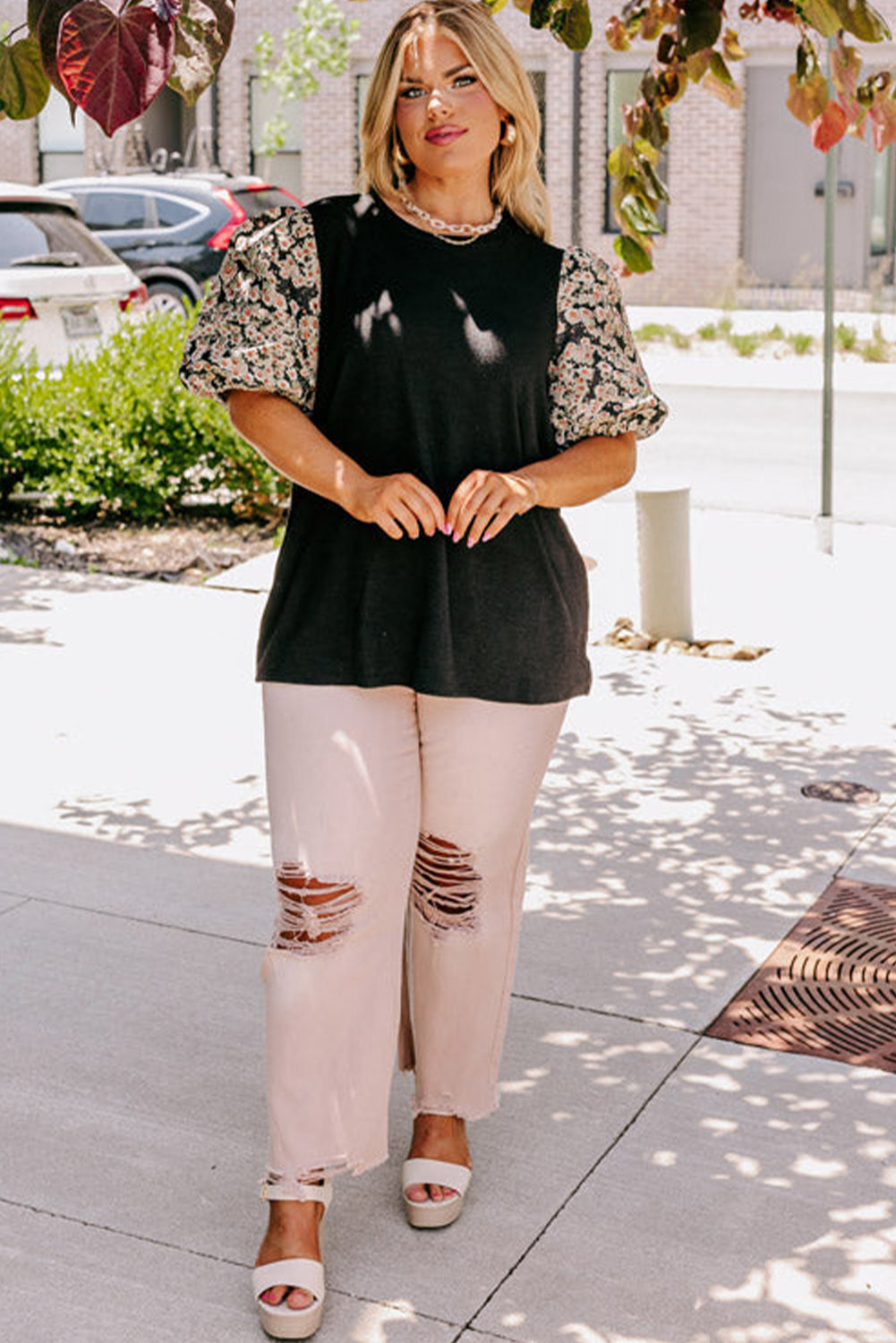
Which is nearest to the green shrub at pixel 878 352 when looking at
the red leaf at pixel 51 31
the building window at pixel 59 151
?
the building window at pixel 59 151

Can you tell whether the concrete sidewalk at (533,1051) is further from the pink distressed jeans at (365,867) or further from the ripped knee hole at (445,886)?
the ripped knee hole at (445,886)

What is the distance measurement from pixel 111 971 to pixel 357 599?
1839mm

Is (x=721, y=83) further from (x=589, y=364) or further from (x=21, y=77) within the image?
(x=21, y=77)

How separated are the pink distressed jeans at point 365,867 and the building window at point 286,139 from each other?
2867cm

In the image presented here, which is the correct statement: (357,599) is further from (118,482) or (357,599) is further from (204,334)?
(118,482)

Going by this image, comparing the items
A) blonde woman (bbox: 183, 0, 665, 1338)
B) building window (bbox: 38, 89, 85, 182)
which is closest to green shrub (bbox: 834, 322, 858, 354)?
building window (bbox: 38, 89, 85, 182)

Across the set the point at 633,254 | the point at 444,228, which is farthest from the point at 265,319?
the point at 633,254

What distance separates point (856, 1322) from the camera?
3.23 m

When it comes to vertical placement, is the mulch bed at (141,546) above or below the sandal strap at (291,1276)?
above

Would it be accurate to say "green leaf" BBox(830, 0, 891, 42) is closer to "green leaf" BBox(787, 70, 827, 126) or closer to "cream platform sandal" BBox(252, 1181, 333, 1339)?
"green leaf" BBox(787, 70, 827, 126)

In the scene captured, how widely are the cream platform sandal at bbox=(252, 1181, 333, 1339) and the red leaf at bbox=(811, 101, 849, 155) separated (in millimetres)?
2641

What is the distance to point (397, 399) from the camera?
126 inches

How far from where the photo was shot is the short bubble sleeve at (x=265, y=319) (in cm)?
317

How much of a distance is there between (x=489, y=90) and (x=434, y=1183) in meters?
1.90
